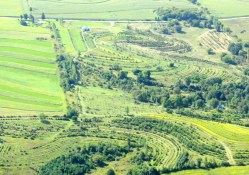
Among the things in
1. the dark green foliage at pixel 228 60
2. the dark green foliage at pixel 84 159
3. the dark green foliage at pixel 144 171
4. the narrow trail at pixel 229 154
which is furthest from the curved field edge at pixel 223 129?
the dark green foliage at pixel 228 60

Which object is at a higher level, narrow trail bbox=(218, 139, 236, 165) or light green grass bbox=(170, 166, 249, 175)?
narrow trail bbox=(218, 139, 236, 165)

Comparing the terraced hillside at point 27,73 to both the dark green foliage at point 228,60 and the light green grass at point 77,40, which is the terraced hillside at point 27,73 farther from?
the dark green foliage at point 228,60

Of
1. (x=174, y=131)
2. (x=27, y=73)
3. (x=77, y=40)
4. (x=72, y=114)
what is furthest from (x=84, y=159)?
(x=77, y=40)

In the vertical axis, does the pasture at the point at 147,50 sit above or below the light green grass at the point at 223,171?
above

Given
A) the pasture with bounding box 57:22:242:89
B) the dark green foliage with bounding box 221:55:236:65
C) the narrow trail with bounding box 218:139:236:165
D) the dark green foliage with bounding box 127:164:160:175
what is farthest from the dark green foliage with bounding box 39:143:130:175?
the dark green foliage with bounding box 221:55:236:65

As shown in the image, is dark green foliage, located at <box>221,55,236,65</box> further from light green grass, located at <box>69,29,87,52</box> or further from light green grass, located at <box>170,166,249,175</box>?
light green grass, located at <box>170,166,249,175</box>

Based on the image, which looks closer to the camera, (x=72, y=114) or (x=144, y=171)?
(x=144, y=171)

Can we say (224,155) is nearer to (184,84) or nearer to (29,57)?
(184,84)

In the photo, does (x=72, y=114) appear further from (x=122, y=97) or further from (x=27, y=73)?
(x=27, y=73)
